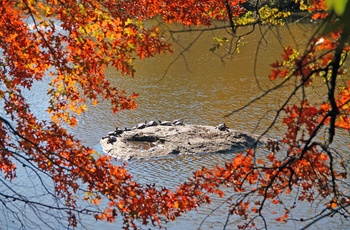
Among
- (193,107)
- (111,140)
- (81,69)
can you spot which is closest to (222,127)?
(111,140)

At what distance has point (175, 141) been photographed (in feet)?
47.8

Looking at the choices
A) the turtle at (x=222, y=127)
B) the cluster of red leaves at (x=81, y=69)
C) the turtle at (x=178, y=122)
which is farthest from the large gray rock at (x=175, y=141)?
the cluster of red leaves at (x=81, y=69)

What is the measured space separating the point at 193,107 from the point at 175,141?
3.18 meters

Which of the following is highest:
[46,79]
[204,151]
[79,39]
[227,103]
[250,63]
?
[250,63]

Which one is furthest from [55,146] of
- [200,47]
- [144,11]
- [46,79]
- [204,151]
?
[200,47]

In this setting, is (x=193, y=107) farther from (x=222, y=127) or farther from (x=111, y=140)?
(x=111, y=140)

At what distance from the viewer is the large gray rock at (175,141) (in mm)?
14021

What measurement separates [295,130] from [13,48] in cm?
406

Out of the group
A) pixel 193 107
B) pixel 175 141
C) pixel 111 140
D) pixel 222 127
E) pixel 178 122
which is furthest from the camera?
pixel 193 107

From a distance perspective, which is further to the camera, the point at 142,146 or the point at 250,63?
the point at 250,63

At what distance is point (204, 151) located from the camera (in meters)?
14.0

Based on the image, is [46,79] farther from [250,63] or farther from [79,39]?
[79,39]

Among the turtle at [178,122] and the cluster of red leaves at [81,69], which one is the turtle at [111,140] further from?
the cluster of red leaves at [81,69]

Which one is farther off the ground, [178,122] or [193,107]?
[193,107]
